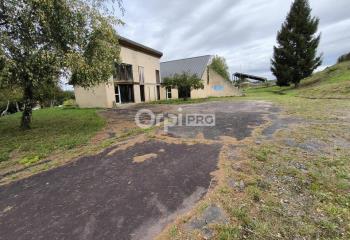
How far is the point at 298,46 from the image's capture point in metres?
28.4

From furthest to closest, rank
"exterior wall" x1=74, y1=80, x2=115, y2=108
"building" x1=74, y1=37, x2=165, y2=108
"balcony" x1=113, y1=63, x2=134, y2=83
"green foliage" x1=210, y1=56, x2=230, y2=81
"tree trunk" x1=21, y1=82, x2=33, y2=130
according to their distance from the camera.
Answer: "green foliage" x1=210, y1=56, x2=230, y2=81 < "balcony" x1=113, y1=63, x2=134, y2=83 < "building" x1=74, y1=37, x2=165, y2=108 < "exterior wall" x1=74, y1=80, x2=115, y2=108 < "tree trunk" x1=21, y1=82, x2=33, y2=130

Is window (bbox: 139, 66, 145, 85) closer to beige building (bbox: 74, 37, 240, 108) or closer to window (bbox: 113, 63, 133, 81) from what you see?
beige building (bbox: 74, 37, 240, 108)

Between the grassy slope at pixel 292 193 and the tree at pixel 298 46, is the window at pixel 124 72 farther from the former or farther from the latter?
the tree at pixel 298 46

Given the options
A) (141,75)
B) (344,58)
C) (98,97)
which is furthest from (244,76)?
(98,97)

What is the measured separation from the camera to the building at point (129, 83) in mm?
18906

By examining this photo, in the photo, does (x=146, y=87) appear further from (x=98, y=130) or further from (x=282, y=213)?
(x=282, y=213)

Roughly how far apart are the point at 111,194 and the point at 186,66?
96.7 feet

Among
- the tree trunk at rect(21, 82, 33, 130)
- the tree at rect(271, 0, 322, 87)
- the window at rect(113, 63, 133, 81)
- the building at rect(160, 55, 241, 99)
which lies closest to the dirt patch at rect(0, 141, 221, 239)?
the tree trunk at rect(21, 82, 33, 130)

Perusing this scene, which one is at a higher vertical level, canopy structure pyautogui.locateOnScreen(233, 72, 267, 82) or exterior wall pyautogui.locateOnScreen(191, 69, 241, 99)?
canopy structure pyautogui.locateOnScreen(233, 72, 267, 82)

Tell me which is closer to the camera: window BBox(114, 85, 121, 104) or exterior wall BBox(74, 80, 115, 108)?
exterior wall BBox(74, 80, 115, 108)

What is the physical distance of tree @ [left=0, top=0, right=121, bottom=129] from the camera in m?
7.01

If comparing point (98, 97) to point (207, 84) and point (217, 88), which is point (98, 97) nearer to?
point (207, 84)

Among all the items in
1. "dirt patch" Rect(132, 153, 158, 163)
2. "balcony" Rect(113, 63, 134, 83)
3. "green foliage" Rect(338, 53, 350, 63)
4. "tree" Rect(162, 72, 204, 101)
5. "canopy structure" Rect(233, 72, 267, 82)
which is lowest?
"dirt patch" Rect(132, 153, 158, 163)

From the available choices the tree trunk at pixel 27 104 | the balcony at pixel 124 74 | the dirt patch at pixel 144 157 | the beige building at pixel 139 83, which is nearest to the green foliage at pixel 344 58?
the beige building at pixel 139 83
